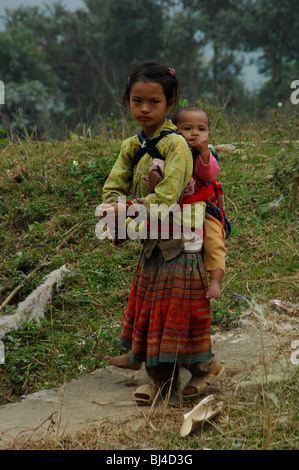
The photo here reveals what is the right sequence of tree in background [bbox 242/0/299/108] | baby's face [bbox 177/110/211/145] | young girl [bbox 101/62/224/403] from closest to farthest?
1. young girl [bbox 101/62/224/403]
2. baby's face [bbox 177/110/211/145]
3. tree in background [bbox 242/0/299/108]

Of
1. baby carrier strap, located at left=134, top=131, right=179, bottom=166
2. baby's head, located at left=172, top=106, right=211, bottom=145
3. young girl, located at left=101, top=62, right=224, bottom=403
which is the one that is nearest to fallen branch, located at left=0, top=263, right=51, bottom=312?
young girl, located at left=101, top=62, right=224, bottom=403

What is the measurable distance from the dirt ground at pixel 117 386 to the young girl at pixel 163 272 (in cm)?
20

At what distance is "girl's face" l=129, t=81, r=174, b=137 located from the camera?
2.61 metres

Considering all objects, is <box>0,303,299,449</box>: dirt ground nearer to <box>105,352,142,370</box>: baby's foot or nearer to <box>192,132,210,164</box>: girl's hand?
<box>105,352,142,370</box>: baby's foot

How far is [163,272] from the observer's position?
8.97 feet

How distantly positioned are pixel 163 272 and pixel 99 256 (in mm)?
2444

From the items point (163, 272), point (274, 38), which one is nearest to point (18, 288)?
point (163, 272)

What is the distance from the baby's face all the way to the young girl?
0.39 feet

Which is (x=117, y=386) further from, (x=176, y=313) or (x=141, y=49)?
(x=141, y=49)

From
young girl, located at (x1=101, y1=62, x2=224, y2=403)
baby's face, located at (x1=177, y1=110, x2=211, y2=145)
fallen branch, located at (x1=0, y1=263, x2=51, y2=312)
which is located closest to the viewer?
young girl, located at (x1=101, y1=62, x2=224, y2=403)

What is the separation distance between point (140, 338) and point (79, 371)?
105 cm

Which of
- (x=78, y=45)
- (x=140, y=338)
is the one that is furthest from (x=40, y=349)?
(x=78, y=45)

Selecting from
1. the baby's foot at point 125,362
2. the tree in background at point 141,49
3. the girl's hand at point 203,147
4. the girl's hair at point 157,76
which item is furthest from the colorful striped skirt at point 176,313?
the tree in background at point 141,49
